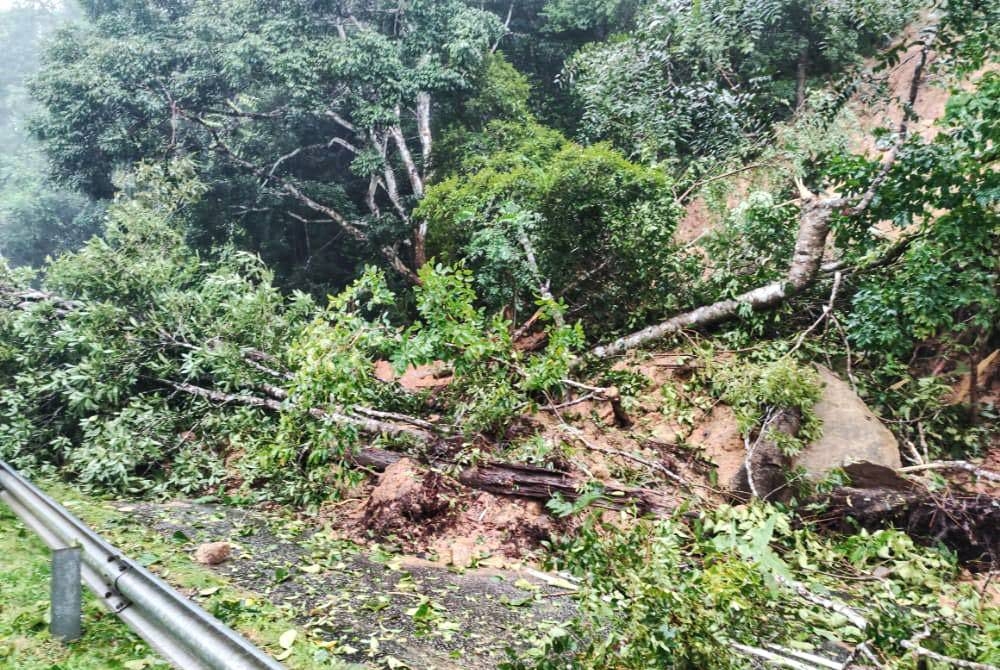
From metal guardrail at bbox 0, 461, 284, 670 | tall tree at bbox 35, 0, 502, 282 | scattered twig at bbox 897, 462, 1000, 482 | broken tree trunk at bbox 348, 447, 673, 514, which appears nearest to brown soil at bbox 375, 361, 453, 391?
tall tree at bbox 35, 0, 502, 282

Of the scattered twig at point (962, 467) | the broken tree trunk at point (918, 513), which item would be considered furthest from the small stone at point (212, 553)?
the scattered twig at point (962, 467)

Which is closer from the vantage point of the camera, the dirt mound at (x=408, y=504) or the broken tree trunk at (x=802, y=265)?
the dirt mound at (x=408, y=504)

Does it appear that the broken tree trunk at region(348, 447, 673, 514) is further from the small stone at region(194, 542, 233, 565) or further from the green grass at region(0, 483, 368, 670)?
the green grass at region(0, 483, 368, 670)

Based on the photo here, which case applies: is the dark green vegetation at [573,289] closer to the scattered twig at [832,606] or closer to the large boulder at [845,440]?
the scattered twig at [832,606]

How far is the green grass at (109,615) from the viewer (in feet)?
8.00

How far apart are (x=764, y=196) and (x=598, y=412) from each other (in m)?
3.27

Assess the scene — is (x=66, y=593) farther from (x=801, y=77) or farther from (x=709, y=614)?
(x=801, y=77)

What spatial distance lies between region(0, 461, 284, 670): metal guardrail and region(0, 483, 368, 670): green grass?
0.17 m

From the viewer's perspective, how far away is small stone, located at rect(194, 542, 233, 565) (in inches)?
150

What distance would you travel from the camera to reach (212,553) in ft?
12.6

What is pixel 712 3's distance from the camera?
1080 cm

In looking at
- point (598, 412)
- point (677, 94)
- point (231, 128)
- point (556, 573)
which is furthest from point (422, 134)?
point (556, 573)

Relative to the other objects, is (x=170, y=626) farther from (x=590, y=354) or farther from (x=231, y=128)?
(x=231, y=128)

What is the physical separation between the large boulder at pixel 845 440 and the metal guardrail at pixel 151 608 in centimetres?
489
